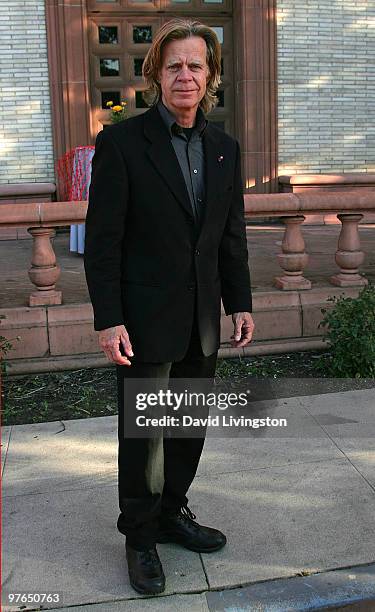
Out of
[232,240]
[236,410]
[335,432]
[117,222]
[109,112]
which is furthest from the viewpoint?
[109,112]

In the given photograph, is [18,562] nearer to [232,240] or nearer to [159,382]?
[159,382]

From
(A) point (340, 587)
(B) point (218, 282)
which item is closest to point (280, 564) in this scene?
(A) point (340, 587)

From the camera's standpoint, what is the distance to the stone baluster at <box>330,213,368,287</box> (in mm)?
5855

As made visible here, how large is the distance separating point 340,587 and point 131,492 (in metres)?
0.86

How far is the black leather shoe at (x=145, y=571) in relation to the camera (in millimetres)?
2660

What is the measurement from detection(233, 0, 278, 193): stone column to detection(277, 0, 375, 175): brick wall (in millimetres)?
178

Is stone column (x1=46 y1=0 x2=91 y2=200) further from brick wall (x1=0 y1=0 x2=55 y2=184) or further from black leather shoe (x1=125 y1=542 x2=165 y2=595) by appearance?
black leather shoe (x1=125 y1=542 x2=165 y2=595)

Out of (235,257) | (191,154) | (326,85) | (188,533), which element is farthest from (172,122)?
(326,85)

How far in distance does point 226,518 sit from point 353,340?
221 centimetres

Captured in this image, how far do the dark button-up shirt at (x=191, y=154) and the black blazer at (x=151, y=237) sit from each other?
0.08 ft

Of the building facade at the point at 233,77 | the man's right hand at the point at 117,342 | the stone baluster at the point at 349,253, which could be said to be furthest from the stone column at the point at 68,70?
the man's right hand at the point at 117,342

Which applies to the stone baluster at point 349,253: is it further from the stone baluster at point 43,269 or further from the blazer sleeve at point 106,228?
the blazer sleeve at point 106,228

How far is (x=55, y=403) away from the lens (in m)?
4.73

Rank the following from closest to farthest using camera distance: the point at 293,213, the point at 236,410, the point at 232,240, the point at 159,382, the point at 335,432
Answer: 1. the point at 159,382
2. the point at 232,240
3. the point at 335,432
4. the point at 236,410
5. the point at 293,213
